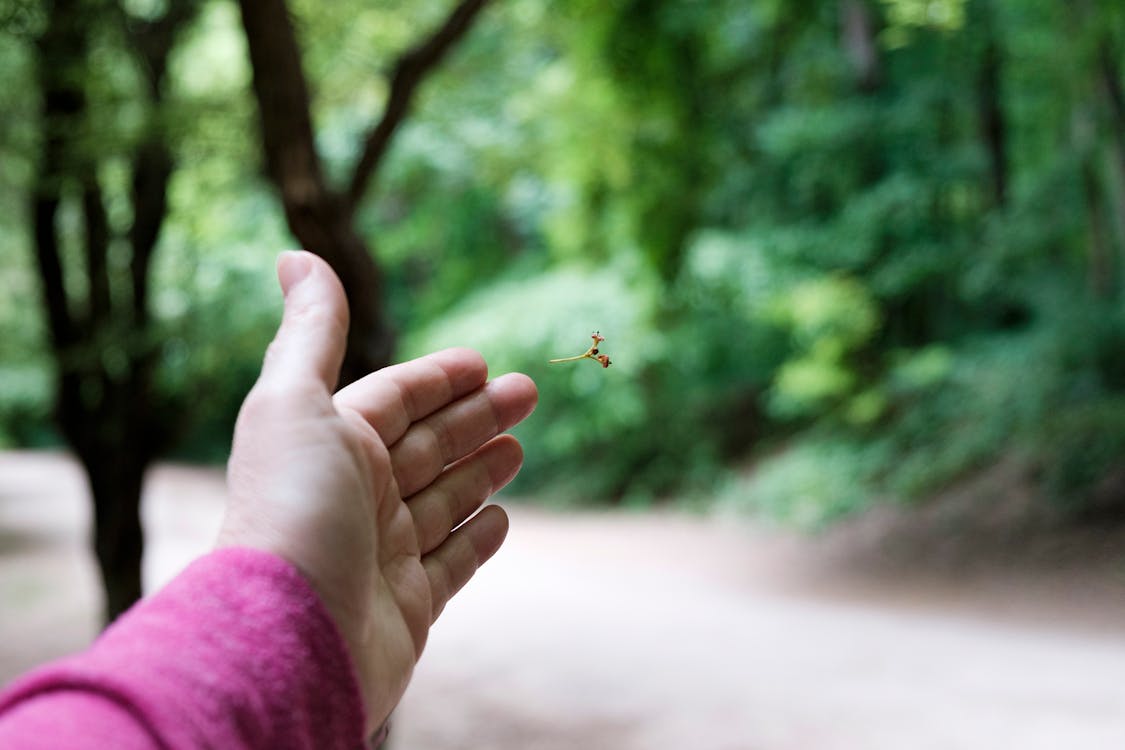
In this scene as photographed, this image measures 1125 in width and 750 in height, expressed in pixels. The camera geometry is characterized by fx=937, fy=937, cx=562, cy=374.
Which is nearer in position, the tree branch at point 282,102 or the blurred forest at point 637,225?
the tree branch at point 282,102

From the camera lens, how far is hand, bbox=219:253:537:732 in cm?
59

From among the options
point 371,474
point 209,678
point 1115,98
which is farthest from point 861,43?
point 209,678

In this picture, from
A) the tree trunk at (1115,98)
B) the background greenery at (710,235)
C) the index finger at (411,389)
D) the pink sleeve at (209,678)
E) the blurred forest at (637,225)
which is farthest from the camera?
the tree trunk at (1115,98)

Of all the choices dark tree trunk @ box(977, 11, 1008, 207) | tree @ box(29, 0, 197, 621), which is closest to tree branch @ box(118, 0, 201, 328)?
tree @ box(29, 0, 197, 621)

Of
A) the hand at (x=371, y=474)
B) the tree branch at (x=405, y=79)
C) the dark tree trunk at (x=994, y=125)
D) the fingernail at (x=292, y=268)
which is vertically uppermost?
the dark tree trunk at (x=994, y=125)

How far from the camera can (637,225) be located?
2.65 m

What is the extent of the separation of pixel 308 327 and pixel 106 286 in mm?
2141

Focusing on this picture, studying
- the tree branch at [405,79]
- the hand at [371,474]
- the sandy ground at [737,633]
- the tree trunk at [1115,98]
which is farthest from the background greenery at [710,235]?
the hand at [371,474]

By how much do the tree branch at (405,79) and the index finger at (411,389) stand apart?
3.39 ft

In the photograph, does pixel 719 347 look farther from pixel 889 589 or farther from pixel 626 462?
pixel 889 589

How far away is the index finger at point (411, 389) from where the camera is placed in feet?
2.34

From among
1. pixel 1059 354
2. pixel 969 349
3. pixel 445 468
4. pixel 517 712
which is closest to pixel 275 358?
pixel 445 468

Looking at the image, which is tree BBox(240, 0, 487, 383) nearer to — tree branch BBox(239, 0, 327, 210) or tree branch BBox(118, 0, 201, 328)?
tree branch BBox(239, 0, 327, 210)

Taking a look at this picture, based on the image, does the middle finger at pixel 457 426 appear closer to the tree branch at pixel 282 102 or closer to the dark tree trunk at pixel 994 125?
the tree branch at pixel 282 102
